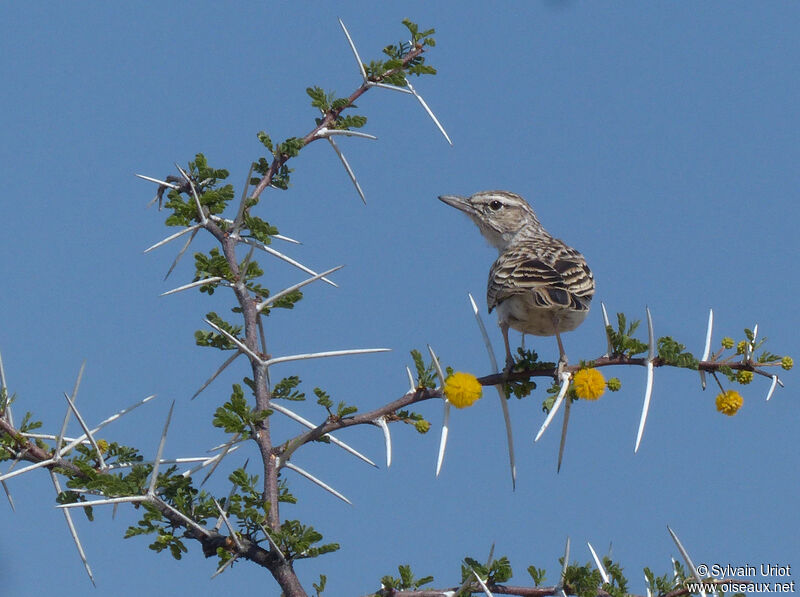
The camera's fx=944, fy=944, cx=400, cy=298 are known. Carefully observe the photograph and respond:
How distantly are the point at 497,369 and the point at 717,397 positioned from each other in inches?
49.7

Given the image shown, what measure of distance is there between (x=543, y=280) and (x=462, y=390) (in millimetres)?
2096

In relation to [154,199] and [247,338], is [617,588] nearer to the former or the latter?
[247,338]

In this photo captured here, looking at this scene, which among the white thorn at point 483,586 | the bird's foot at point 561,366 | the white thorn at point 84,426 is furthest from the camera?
the bird's foot at point 561,366

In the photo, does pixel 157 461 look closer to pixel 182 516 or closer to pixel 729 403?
pixel 182 516

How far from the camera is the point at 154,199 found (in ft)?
22.9

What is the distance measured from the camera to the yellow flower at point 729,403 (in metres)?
5.32

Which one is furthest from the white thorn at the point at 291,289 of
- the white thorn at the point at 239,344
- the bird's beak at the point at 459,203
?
the bird's beak at the point at 459,203

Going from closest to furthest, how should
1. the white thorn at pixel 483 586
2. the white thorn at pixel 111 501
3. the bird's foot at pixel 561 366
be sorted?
1. the white thorn at pixel 483 586
2. the white thorn at pixel 111 501
3. the bird's foot at pixel 561 366

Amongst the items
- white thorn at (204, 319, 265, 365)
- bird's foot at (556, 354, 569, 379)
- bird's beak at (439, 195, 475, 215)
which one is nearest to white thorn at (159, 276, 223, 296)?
white thorn at (204, 319, 265, 365)

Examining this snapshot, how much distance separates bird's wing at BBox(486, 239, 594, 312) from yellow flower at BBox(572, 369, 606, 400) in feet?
4.38

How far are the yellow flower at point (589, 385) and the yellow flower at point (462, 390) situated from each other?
0.61 meters

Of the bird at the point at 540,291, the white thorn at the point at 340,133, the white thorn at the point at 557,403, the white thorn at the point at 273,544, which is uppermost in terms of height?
the white thorn at the point at 340,133

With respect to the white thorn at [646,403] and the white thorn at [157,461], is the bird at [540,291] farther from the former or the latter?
the white thorn at [157,461]

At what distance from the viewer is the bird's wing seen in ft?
22.2
